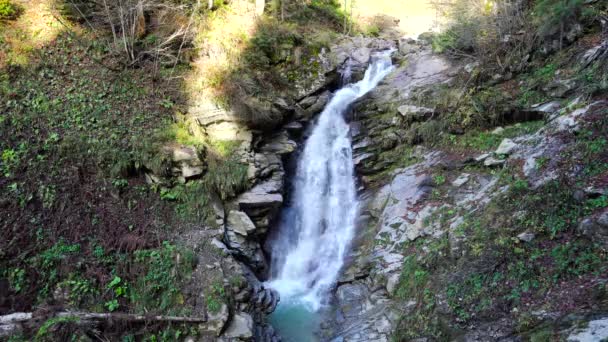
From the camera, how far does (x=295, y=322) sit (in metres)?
8.85

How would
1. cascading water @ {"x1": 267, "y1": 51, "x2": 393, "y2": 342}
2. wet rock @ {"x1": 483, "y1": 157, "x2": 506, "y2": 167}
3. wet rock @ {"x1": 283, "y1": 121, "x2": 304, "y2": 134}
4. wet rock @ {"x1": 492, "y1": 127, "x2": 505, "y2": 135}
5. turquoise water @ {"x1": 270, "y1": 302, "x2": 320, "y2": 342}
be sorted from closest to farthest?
turquoise water @ {"x1": 270, "y1": 302, "x2": 320, "y2": 342} < wet rock @ {"x1": 483, "y1": 157, "x2": 506, "y2": 167} < cascading water @ {"x1": 267, "y1": 51, "x2": 393, "y2": 342} < wet rock @ {"x1": 492, "y1": 127, "x2": 505, "y2": 135} < wet rock @ {"x1": 283, "y1": 121, "x2": 304, "y2": 134}

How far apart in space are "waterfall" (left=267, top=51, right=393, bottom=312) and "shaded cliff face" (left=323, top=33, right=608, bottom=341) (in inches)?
23.0

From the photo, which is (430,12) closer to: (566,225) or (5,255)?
(566,225)

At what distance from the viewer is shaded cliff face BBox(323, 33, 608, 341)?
5961 mm

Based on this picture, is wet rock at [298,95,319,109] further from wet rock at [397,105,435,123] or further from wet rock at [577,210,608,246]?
wet rock at [577,210,608,246]

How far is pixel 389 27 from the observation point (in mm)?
21141

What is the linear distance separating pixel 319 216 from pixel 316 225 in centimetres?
31

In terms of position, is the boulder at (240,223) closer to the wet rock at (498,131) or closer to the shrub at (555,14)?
the wet rock at (498,131)

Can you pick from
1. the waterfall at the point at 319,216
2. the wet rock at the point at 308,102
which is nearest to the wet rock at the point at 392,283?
the waterfall at the point at 319,216

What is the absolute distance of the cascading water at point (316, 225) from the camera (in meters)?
9.39

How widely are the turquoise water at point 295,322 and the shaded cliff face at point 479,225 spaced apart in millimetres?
412

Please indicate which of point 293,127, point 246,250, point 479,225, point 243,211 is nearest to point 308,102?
point 293,127

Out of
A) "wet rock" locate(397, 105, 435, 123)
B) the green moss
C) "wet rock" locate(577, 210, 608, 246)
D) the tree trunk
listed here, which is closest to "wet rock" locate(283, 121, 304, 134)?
"wet rock" locate(397, 105, 435, 123)

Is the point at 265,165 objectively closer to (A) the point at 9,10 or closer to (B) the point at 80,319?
(B) the point at 80,319
